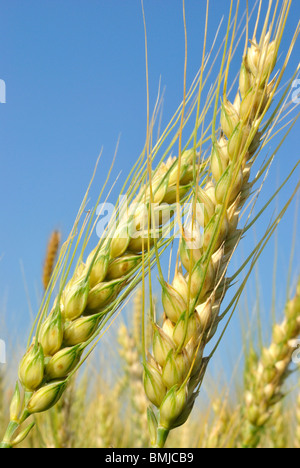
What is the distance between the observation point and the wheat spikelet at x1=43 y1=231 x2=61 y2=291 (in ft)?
5.92

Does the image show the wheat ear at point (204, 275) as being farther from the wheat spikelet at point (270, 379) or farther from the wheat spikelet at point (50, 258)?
the wheat spikelet at point (270, 379)

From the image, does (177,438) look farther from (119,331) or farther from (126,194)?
(126,194)

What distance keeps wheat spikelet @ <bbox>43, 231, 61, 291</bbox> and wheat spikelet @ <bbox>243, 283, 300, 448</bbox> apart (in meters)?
0.96

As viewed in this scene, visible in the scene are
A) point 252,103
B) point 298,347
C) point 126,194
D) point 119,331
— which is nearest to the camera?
point 252,103

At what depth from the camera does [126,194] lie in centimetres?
118

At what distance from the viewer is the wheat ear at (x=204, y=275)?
94 centimetres

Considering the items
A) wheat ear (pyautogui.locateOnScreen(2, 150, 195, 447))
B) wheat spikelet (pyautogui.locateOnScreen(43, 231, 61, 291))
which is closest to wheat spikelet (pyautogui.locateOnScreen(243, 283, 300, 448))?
wheat spikelet (pyautogui.locateOnScreen(43, 231, 61, 291))

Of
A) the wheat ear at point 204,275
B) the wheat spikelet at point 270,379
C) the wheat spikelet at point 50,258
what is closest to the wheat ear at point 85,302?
the wheat ear at point 204,275

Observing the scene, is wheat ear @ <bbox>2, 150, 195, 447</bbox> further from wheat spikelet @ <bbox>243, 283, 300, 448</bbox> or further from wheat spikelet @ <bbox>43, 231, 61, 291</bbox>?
wheat spikelet @ <bbox>243, 283, 300, 448</bbox>

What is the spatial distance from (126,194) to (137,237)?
12cm

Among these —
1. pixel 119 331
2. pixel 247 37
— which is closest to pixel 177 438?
pixel 119 331

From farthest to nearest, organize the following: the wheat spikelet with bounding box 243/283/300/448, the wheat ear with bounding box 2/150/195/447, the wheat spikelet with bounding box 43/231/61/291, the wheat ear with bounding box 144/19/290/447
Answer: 1. the wheat spikelet with bounding box 243/283/300/448
2. the wheat spikelet with bounding box 43/231/61/291
3. the wheat ear with bounding box 2/150/195/447
4. the wheat ear with bounding box 144/19/290/447

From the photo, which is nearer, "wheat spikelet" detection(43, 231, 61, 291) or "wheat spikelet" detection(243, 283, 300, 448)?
"wheat spikelet" detection(43, 231, 61, 291)

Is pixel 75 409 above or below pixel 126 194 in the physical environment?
below
